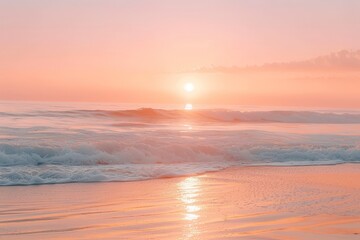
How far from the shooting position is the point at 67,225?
20.0 ft

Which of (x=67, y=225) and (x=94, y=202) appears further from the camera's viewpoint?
(x=94, y=202)

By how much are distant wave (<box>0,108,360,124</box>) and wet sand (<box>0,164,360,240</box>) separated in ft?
60.4

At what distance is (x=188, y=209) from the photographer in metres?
7.22

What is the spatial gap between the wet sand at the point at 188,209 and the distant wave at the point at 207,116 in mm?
18425

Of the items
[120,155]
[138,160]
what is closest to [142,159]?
[138,160]

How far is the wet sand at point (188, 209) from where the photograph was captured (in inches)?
230

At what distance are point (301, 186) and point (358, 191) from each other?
1072 millimetres

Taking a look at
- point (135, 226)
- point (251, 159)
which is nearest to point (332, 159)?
point (251, 159)

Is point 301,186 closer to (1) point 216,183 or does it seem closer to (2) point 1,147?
(1) point 216,183

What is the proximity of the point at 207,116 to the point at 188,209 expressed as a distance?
Answer: 2751 centimetres

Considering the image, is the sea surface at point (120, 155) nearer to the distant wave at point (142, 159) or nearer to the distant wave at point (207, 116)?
the distant wave at point (142, 159)

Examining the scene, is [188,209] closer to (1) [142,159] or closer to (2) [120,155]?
(1) [142,159]

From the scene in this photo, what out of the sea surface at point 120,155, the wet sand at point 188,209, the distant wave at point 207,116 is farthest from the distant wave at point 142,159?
the distant wave at point 207,116

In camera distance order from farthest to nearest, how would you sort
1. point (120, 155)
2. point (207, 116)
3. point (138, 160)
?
point (207, 116) < point (120, 155) < point (138, 160)
